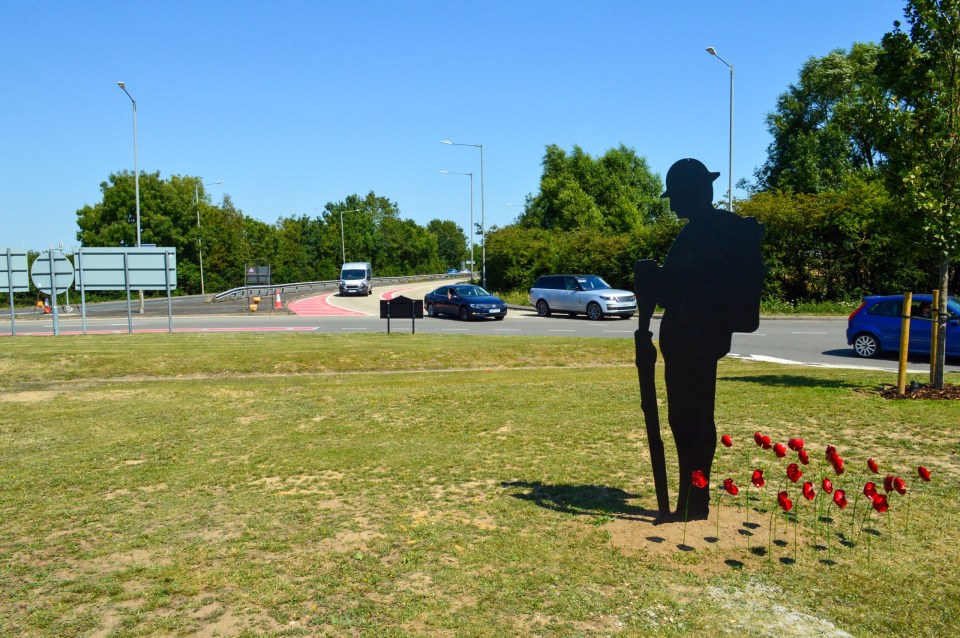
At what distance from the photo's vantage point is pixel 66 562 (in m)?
4.86

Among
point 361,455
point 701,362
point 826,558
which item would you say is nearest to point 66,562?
point 361,455

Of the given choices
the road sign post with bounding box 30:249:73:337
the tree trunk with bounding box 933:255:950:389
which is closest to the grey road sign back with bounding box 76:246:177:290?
the road sign post with bounding box 30:249:73:337

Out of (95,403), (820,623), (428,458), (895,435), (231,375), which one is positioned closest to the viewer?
(820,623)

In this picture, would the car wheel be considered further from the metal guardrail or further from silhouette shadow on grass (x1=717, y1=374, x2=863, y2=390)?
the metal guardrail

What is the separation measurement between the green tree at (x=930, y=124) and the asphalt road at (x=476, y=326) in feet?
13.0

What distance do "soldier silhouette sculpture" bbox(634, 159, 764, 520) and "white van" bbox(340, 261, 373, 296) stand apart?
46875 mm

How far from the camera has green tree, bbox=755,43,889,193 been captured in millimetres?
45188

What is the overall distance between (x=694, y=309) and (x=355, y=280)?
47490 millimetres

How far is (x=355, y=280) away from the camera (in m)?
51.6

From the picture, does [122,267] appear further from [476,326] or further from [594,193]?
[594,193]

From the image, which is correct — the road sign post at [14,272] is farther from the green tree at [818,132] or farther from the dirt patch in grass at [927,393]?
the green tree at [818,132]

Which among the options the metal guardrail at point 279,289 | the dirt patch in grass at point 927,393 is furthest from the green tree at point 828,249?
the metal guardrail at point 279,289

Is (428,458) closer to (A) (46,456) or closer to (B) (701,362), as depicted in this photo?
(B) (701,362)

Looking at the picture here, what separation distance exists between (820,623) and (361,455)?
4.83 meters
